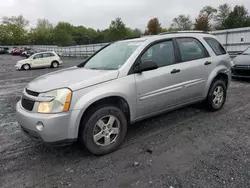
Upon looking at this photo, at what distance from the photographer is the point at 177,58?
12.6ft

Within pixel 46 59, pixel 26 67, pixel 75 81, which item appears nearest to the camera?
pixel 75 81

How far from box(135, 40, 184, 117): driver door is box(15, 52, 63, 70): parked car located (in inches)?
655

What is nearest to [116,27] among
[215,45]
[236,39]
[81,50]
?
[81,50]

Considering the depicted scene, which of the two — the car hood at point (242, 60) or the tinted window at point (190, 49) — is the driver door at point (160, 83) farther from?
the car hood at point (242, 60)

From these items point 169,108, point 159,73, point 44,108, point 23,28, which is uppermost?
point 23,28

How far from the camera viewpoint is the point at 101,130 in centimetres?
303

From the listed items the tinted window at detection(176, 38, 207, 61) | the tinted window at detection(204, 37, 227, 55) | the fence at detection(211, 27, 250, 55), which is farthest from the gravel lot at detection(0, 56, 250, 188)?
the fence at detection(211, 27, 250, 55)

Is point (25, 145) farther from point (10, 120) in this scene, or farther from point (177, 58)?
point (177, 58)

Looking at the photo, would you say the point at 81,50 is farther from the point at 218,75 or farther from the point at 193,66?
the point at 193,66

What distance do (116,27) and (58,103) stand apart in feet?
137

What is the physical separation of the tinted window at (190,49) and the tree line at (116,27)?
19931 mm

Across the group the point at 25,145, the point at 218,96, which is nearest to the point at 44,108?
the point at 25,145

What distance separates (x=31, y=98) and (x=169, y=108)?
2364 mm

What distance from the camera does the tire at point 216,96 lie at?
448cm
